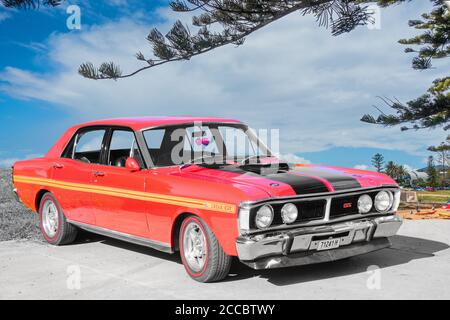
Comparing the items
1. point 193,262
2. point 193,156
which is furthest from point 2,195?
point 193,262

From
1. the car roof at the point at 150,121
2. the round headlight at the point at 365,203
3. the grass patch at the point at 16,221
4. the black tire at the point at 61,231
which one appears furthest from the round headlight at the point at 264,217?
the grass patch at the point at 16,221

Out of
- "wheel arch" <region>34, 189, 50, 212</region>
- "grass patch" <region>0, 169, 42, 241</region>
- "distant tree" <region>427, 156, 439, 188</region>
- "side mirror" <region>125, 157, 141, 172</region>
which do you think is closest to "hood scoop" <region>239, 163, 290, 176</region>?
"side mirror" <region>125, 157, 141, 172</region>

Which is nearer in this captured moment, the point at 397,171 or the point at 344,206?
the point at 344,206

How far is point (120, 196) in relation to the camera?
6.46 metres

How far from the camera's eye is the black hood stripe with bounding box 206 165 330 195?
210 inches

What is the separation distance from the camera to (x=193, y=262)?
562cm

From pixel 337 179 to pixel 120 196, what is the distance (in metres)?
2.36

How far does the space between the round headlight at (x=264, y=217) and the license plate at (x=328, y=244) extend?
0.60m

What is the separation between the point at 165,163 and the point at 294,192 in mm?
1655

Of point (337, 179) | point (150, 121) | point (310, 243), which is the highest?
point (150, 121)

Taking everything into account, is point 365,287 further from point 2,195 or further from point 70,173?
point 2,195

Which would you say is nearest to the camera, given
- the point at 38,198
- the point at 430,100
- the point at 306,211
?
the point at 306,211

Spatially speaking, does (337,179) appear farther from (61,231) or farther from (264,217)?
(61,231)

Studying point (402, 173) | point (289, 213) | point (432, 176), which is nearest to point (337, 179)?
point (289, 213)
